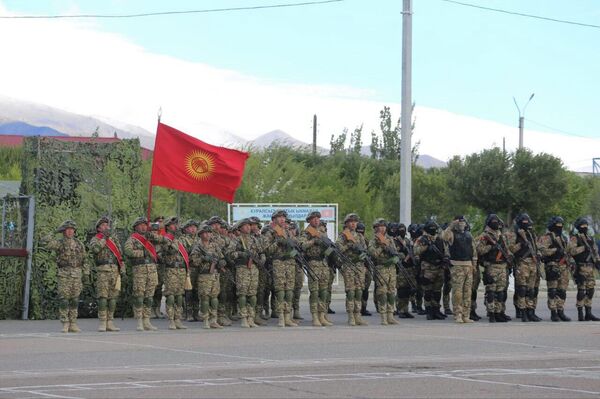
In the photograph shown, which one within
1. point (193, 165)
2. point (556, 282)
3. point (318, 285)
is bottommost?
point (318, 285)

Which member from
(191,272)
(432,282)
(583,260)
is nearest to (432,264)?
(432,282)

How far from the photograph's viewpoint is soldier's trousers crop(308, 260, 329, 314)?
65.2 feet

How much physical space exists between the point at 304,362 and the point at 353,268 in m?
5.85

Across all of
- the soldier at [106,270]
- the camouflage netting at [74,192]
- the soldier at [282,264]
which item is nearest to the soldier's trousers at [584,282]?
the soldier at [282,264]

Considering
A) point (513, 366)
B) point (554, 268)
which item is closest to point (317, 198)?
point (554, 268)

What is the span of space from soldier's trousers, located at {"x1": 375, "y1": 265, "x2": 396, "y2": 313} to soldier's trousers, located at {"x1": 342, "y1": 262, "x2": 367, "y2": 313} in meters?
0.31

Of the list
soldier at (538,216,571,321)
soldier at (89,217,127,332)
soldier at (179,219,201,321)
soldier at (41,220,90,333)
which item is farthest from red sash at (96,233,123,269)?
soldier at (538,216,571,321)

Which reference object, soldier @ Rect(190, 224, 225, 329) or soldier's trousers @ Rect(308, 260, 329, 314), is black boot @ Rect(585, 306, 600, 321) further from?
soldier @ Rect(190, 224, 225, 329)

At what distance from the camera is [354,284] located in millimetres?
20000

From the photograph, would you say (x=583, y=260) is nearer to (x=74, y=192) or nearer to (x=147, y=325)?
(x=147, y=325)

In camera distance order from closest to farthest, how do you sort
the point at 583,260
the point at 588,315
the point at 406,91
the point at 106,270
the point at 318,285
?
the point at 106,270 → the point at 318,285 → the point at 583,260 → the point at 588,315 → the point at 406,91

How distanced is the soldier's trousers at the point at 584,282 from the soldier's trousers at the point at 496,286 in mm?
1503

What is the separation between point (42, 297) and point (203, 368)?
25.1ft

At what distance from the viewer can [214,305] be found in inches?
759
